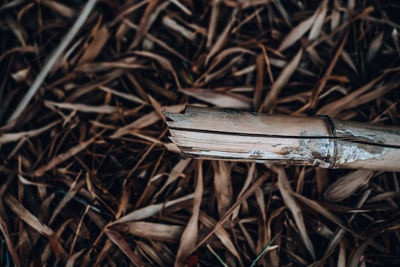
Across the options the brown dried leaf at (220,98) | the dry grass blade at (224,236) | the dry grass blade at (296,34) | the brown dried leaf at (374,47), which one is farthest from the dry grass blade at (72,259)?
the brown dried leaf at (374,47)

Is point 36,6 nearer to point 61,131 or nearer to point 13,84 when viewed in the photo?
point 13,84

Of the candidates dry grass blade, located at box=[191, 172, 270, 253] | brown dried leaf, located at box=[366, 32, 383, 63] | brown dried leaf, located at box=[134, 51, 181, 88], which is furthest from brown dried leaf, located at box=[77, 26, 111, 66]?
brown dried leaf, located at box=[366, 32, 383, 63]

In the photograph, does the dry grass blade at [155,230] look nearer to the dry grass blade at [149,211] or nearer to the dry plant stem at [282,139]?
the dry grass blade at [149,211]

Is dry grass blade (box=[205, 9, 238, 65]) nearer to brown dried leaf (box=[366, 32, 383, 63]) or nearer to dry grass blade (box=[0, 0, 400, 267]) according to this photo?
dry grass blade (box=[0, 0, 400, 267])

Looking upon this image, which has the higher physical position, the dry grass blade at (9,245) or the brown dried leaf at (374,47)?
the brown dried leaf at (374,47)

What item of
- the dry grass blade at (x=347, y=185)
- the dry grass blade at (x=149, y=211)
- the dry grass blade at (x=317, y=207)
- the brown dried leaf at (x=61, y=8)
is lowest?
the dry grass blade at (x=149, y=211)

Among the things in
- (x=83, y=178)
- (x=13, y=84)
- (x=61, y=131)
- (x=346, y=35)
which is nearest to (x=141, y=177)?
(x=83, y=178)

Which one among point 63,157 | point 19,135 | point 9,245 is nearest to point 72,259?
point 9,245
